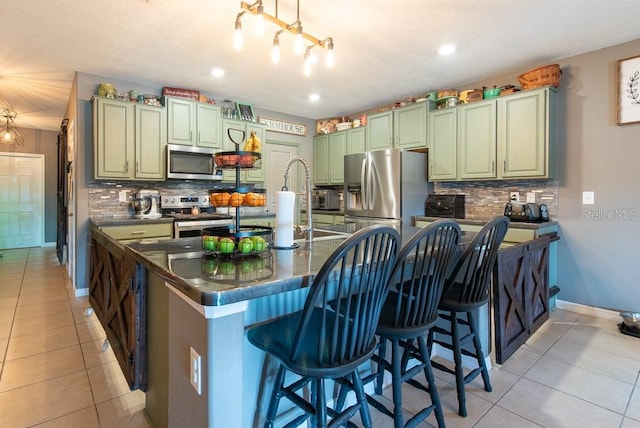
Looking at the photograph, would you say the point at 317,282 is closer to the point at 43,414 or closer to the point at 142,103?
the point at 43,414

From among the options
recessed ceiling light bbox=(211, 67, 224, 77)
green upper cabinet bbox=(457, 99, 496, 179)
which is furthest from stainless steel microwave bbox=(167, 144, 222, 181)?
green upper cabinet bbox=(457, 99, 496, 179)

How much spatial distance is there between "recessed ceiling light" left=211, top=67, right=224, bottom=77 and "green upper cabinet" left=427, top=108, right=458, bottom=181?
8.29ft

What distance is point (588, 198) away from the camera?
3273 mm

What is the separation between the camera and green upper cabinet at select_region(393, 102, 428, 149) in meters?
4.29

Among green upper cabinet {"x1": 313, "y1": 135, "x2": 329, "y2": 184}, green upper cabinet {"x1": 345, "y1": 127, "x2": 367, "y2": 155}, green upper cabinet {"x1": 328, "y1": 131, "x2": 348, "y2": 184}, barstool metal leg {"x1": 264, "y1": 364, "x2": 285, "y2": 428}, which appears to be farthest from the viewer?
green upper cabinet {"x1": 313, "y1": 135, "x2": 329, "y2": 184}

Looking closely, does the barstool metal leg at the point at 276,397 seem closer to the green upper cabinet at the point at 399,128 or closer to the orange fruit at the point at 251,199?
the orange fruit at the point at 251,199

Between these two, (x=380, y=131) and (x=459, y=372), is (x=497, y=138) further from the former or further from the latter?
(x=459, y=372)

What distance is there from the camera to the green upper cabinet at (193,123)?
13.3 feet

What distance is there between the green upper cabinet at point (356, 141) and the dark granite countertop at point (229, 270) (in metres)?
3.55

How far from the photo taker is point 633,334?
2.71m

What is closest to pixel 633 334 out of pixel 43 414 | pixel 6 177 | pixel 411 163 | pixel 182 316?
pixel 411 163

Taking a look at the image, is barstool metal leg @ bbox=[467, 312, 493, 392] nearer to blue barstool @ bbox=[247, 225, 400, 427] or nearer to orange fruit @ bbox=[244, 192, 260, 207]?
blue barstool @ bbox=[247, 225, 400, 427]

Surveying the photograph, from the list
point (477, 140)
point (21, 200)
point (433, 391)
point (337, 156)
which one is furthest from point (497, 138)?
point (21, 200)

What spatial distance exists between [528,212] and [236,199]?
313 cm
